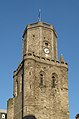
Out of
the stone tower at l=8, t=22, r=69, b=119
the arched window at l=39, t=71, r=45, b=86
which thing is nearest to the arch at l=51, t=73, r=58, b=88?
the stone tower at l=8, t=22, r=69, b=119

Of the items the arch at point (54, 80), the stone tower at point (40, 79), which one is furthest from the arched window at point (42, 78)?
the arch at point (54, 80)

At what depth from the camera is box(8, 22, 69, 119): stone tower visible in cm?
4675

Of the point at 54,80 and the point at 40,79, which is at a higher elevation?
the point at 54,80

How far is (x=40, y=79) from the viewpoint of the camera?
49.0 m

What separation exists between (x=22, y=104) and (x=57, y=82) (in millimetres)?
6211

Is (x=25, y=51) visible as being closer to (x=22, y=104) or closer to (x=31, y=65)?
(x=31, y=65)

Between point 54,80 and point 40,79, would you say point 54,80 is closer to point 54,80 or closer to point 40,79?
point 54,80

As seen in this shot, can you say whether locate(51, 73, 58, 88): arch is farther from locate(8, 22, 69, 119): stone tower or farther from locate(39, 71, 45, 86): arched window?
locate(39, 71, 45, 86): arched window

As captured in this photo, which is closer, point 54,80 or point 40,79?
point 40,79

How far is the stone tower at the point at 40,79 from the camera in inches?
1841

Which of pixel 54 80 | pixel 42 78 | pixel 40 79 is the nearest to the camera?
pixel 40 79

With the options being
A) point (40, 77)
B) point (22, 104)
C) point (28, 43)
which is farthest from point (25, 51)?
point (22, 104)

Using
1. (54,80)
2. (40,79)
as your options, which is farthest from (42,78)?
(54,80)

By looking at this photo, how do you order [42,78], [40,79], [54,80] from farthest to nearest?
1. [54,80]
2. [42,78]
3. [40,79]
